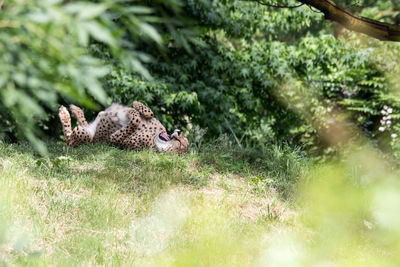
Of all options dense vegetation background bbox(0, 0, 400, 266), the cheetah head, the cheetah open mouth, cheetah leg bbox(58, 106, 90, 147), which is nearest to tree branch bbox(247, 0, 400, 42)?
dense vegetation background bbox(0, 0, 400, 266)

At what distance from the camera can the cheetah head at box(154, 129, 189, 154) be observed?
5258mm

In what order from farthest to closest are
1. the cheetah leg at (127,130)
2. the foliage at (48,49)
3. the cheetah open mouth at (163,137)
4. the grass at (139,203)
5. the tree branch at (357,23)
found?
the cheetah open mouth at (163,137), the cheetah leg at (127,130), the tree branch at (357,23), the grass at (139,203), the foliage at (48,49)

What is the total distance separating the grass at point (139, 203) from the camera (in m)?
2.97

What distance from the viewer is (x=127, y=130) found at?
526cm

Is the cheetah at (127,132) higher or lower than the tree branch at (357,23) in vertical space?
lower

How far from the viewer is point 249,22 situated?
7.64 m

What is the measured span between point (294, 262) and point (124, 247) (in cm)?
236

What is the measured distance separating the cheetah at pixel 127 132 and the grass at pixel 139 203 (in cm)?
17

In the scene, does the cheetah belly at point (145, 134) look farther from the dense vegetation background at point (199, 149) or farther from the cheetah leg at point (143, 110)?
the dense vegetation background at point (199, 149)

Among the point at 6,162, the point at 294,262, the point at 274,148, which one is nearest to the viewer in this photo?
the point at 294,262

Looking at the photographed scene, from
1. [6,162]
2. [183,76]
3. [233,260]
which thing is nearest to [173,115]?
[183,76]

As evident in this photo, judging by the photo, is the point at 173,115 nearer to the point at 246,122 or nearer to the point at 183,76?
the point at 183,76

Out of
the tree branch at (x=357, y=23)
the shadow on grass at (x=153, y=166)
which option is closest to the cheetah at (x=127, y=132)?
the shadow on grass at (x=153, y=166)

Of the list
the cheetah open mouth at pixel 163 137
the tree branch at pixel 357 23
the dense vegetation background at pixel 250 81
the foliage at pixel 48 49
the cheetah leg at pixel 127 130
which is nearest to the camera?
the foliage at pixel 48 49
